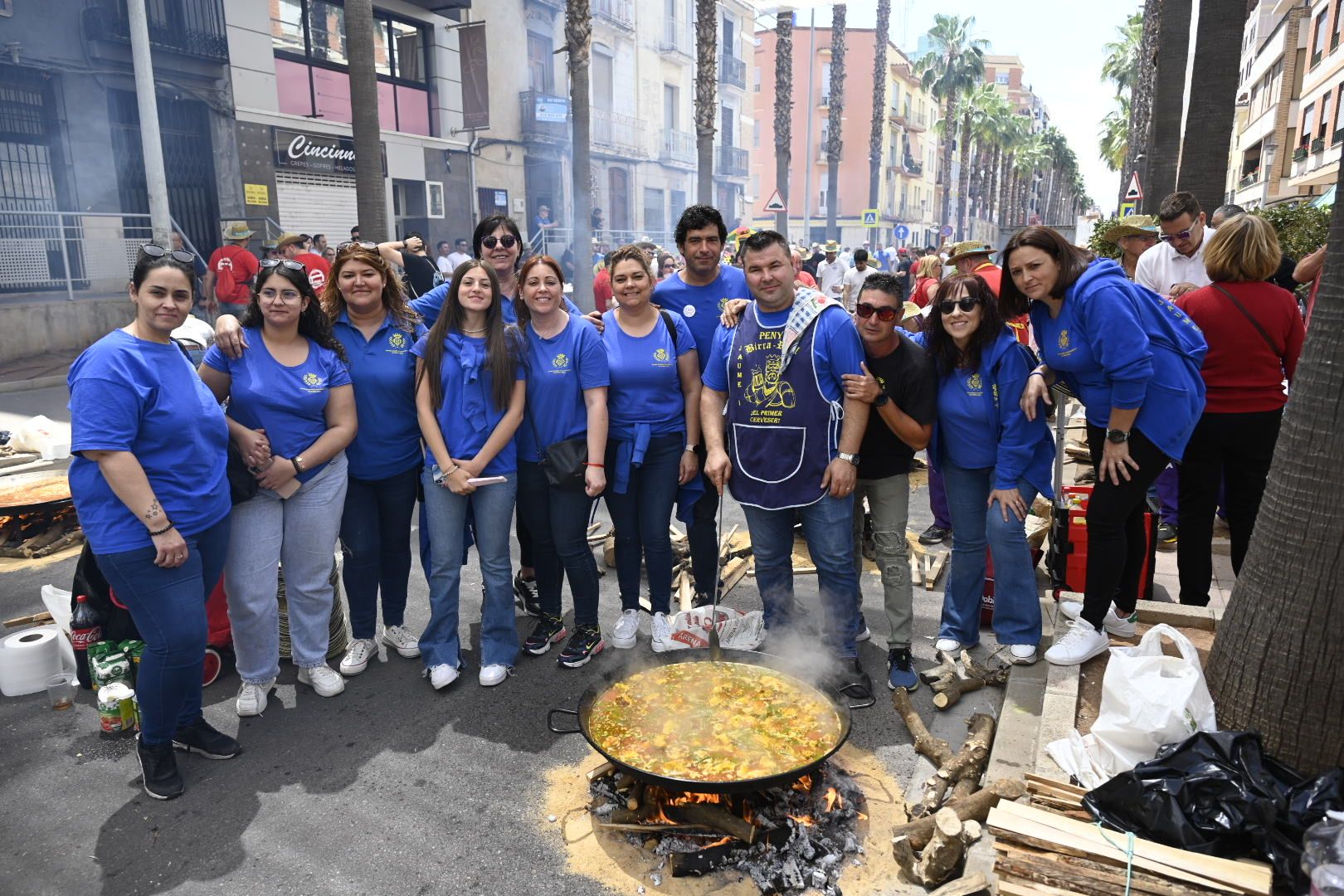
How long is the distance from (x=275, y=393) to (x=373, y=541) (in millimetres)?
1038

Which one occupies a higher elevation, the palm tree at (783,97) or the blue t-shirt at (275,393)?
the palm tree at (783,97)

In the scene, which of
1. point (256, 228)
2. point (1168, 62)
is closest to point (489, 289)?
point (1168, 62)

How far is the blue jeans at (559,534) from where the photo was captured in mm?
4680

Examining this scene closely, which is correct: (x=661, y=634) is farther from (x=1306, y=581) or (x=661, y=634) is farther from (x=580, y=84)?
(x=580, y=84)

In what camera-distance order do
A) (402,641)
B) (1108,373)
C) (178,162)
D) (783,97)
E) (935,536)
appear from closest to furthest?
(1108,373), (402,641), (935,536), (178,162), (783,97)

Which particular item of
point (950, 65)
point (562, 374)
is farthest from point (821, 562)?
point (950, 65)

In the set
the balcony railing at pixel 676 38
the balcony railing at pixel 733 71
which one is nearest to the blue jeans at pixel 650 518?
the balcony railing at pixel 676 38

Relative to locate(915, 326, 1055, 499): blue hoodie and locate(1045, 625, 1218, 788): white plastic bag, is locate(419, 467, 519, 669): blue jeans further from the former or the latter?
locate(1045, 625, 1218, 788): white plastic bag

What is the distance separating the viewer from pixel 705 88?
23203 mm

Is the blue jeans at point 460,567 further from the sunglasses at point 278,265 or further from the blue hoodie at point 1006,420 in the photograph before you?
the blue hoodie at point 1006,420

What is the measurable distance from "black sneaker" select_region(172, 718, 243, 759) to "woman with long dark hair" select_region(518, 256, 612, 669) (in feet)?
5.59

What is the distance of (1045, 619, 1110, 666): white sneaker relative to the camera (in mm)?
4055

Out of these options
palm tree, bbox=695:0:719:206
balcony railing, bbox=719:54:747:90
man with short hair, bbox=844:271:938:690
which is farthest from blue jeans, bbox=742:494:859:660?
balcony railing, bbox=719:54:747:90

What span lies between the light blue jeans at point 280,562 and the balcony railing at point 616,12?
3079cm
